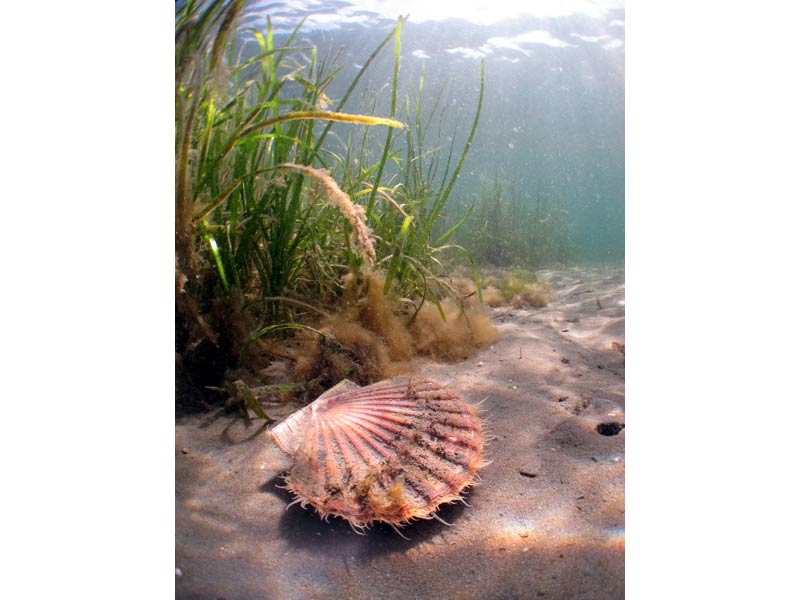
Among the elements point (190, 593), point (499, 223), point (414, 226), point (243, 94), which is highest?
point (243, 94)

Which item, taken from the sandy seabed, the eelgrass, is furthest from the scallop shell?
the eelgrass

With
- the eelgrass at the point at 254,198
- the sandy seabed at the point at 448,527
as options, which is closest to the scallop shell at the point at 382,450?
the sandy seabed at the point at 448,527

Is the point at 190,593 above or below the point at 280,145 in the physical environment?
below

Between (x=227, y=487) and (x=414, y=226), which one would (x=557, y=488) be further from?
(x=414, y=226)

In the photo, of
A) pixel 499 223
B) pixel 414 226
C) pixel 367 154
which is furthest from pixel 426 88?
pixel 499 223

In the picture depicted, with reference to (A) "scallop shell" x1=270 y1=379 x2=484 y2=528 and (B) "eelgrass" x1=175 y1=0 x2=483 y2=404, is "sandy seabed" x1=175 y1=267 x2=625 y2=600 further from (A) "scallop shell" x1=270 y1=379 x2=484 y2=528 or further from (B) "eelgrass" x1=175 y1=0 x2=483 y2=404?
(B) "eelgrass" x1=175 y1=0 x2=483 y2=404

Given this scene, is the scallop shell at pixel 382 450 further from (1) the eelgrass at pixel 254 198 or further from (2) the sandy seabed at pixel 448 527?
(1) the eelgrass at pixel 254 198

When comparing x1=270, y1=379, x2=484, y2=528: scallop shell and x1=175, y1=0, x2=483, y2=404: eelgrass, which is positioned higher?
x1=175, y1=0, x2=483, y2=404: eelgrass
